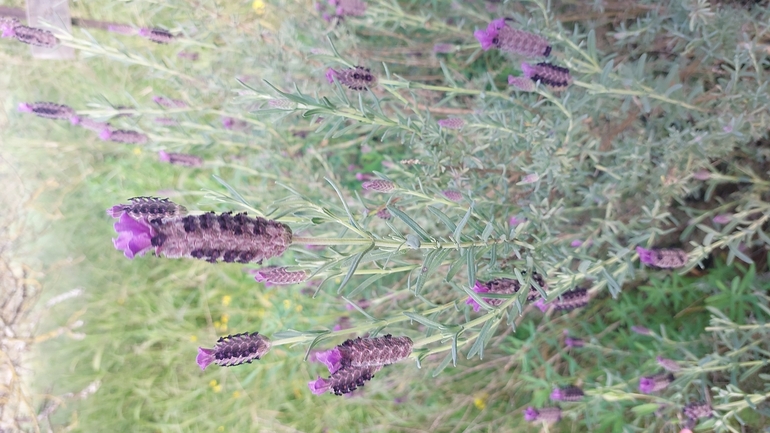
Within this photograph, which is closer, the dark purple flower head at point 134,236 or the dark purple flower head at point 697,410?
the dark purple flower head at point 134,236

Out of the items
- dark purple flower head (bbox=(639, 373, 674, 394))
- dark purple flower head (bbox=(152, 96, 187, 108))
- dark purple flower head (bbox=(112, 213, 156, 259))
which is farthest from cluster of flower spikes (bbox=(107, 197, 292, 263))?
dark purple flower head (bbox=(152, 96, 187, 108))

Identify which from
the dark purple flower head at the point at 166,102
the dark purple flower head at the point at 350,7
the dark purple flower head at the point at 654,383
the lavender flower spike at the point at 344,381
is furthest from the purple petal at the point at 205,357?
the dark purple flower head at the point at 350,7

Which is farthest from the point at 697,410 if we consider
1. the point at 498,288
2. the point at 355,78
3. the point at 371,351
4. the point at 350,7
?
the point at 350,7

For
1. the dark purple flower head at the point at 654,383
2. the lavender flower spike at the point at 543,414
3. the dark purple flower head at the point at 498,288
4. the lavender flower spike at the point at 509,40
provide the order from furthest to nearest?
the lavender flower spike at the point at 543,414
the dark purple flower head at the point at 654,383
the lavender flower spike at the point at 509,40
the dark purple flower head at the point at 498,288

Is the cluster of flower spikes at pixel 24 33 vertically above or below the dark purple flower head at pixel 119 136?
above

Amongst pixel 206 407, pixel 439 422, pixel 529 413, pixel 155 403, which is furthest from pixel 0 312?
pixel 529 413

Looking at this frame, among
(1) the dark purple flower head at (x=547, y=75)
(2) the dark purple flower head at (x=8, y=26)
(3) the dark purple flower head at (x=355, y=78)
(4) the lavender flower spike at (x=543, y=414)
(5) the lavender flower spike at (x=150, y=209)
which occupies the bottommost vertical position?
(4) the lavender flower spike at (x=543, y=414)

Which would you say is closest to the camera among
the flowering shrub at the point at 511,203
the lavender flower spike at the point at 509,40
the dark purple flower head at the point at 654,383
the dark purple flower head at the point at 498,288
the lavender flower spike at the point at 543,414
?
the flowering shrub at the point at 511,203

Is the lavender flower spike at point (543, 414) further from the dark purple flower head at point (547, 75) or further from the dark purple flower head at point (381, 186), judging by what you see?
the dark purple flower head at point (547, 75)
